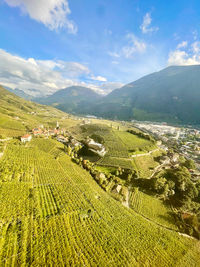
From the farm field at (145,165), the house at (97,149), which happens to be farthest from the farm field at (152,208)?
the house at (97,149)

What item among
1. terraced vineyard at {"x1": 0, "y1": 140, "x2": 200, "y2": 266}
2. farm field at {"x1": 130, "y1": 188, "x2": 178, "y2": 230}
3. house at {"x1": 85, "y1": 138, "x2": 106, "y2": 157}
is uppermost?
house at {"x1": 85, "y1": 138, "x2": 106, "y2": 157}

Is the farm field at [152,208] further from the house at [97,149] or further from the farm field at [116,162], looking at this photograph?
the house at [97,149]

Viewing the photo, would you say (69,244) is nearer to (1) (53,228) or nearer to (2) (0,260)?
(1) (53,228)

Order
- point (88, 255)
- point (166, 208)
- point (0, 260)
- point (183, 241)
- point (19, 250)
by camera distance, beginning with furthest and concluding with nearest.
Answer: point (166, 208)
point (183, 241)
point (88, 255)
point (19, 250)
point (0, 260)

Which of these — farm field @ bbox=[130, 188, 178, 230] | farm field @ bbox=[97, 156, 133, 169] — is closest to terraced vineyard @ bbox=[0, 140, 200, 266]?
farm field @ bbox=[130, 188, 178, 230]

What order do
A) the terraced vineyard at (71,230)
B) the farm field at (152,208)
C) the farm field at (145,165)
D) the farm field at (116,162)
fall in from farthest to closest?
the farm field at (116,162)
the farm field at (145,165)
the farm field at (152,208)
the terraced vineyard at (71,230)

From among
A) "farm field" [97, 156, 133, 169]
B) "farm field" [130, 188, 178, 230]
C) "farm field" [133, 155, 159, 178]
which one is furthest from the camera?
"farm field" [97, 156, 133, 169]

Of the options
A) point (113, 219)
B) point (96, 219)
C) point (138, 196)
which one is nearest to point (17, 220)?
point (96, 219)

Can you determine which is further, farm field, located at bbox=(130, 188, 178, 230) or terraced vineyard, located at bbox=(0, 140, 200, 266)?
farm field, located at bbox=(130, 188, 178, 230)

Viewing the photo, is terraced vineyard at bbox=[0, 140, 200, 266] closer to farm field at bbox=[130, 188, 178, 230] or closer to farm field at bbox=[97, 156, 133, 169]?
farm field at bbox=[130, 188, 178, 230]
